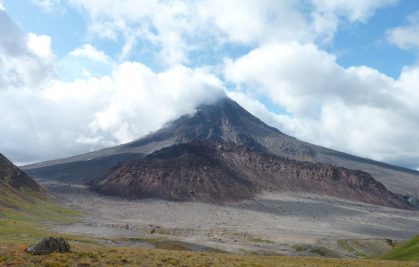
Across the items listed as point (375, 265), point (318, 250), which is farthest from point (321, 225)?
point (375, 265)

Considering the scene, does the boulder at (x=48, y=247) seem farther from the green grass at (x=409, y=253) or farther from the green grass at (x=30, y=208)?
the green grass at (x=30, y=208)

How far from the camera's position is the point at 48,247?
31.6m

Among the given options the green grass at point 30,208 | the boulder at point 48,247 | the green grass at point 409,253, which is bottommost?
the green grass at point 30,208

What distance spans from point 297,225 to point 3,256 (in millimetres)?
170016

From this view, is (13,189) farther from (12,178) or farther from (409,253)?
(409,253)

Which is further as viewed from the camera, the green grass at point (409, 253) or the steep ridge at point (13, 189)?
the steep ridge at point (13, 189)

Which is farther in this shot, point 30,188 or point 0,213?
point 30,188

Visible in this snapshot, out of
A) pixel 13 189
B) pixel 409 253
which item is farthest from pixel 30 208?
pixel 409 253

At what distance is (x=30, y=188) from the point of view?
649 ft

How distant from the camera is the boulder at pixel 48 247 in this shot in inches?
1219

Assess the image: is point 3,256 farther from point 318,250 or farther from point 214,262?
point 318,250

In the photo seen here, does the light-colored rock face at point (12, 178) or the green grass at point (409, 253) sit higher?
the light-colored rock face at point (12, 178)

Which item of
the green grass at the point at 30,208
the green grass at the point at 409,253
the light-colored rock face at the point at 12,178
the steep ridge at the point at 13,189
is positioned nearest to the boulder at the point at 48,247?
the green grass at the point at 409,253

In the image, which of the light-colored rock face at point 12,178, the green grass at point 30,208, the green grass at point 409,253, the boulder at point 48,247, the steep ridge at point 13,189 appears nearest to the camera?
the boulder at point 48,247
